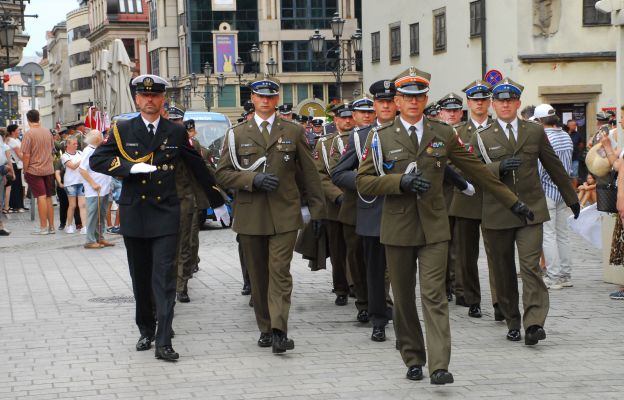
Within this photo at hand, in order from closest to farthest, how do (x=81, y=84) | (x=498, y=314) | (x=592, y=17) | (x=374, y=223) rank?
(x=374, y=223), (x=498, y=314), (x=592, y=17), (x=81, y=84)

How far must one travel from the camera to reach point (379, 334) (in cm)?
927

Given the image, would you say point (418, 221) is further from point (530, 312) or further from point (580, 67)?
point (580, 67)

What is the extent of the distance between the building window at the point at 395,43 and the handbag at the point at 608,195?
32880 mm

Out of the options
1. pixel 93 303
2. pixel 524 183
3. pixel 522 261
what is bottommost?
pixel 93 303

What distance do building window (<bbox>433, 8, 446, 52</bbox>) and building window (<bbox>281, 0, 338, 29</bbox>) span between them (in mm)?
38274

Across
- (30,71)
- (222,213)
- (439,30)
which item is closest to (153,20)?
(439,30)

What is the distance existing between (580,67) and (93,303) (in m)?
24.6

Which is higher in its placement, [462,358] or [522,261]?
[522,261]

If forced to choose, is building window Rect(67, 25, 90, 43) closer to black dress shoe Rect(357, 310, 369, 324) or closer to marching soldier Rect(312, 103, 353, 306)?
marching soldier Rect(312, 103, 353, 306)

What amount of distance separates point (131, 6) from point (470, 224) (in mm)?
118326

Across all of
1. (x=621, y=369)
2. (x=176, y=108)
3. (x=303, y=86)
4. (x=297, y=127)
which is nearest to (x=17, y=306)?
(x=176, y=108)

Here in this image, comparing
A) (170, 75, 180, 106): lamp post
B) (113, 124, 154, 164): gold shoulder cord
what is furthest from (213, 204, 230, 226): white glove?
(170, 75, 180, 106): lamp post

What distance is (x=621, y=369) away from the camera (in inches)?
313

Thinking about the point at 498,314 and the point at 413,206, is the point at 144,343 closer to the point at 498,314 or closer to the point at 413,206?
the point at 413,206
